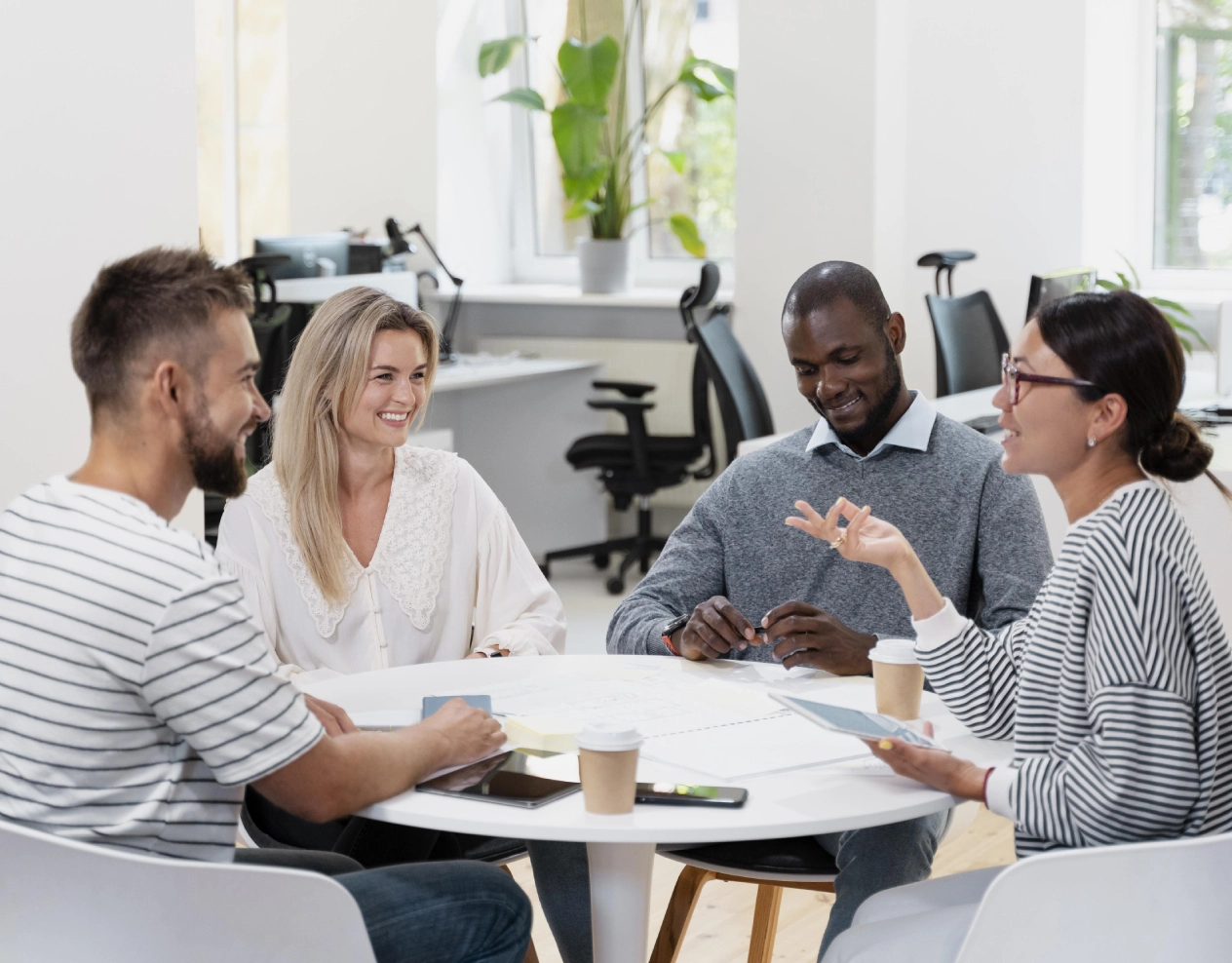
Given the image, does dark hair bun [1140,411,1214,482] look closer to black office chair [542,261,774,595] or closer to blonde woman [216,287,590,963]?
blonde woman [216,287,590,963]

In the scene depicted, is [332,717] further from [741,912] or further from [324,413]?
[741,912]

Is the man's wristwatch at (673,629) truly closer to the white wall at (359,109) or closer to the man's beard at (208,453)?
the man's beard at (208,453)

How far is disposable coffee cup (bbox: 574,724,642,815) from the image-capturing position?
145 centimetres

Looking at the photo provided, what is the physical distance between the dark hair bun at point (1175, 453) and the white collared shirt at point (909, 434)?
74cm

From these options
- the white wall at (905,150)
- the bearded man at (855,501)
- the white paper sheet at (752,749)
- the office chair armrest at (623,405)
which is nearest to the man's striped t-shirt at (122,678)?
the white paper sheet at (752,749)

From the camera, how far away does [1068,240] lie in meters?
6.27

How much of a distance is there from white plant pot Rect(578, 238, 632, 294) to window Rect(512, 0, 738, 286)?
0.52 feet

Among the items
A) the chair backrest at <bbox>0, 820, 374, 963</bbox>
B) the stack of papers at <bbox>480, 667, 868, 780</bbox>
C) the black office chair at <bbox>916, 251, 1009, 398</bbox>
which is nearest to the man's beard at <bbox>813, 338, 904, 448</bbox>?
the stack of papers at <bbox>480, 667, 868, 780</bbox>

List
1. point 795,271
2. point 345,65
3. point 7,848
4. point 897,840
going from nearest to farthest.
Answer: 1. point 7,848
2. point 897,840
3. point 795,271
4. point 345,65

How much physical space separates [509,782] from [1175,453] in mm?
784

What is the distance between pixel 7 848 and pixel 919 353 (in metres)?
4.82

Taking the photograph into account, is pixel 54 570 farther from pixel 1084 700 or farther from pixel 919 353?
pixel 919 353

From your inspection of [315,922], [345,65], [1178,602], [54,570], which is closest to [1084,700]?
[1178,602]

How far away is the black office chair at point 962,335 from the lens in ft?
16.7
